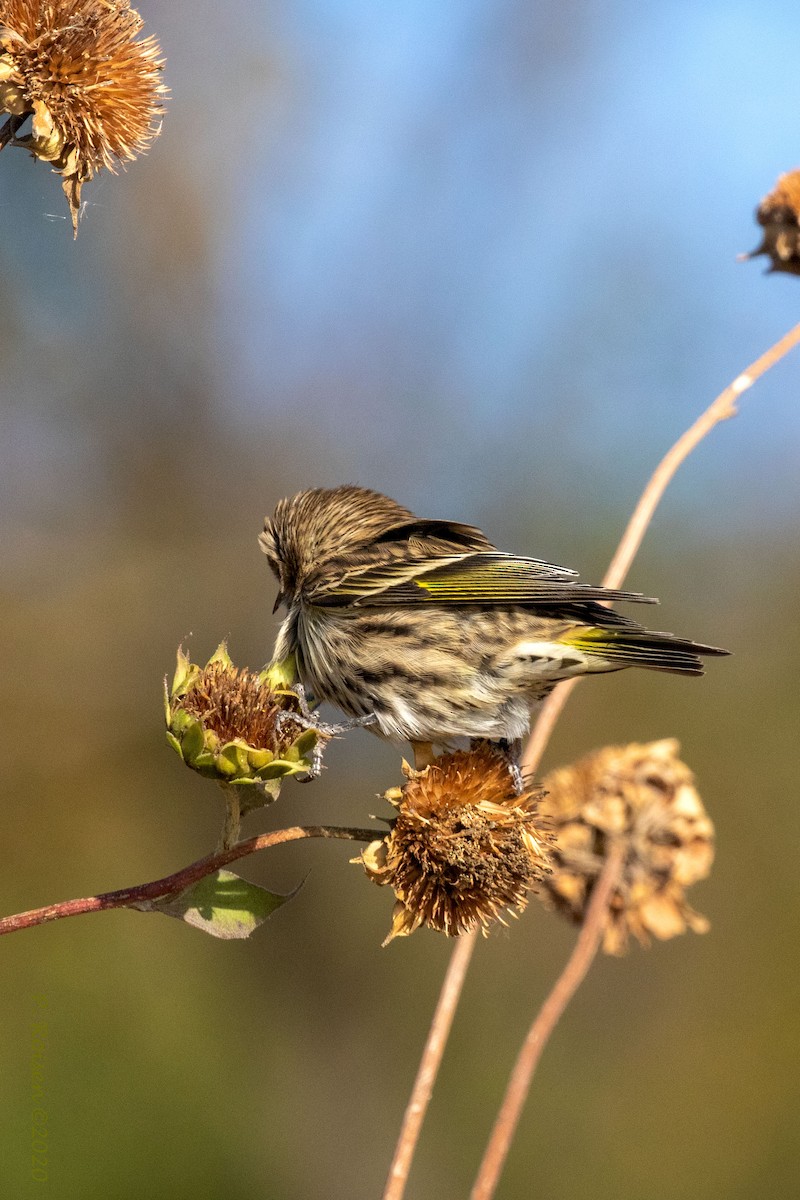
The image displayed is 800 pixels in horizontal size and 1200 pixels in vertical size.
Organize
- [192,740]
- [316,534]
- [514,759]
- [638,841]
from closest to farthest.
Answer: [192,740] → [514,759] → [638,841] → [316,534]

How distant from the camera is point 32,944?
25.3ft

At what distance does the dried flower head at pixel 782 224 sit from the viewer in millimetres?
3438

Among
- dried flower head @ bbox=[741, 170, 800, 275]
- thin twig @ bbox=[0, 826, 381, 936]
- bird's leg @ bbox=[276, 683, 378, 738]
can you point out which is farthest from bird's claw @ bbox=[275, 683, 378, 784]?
dried flower head @ bbox=[741, 170, 800, 275]

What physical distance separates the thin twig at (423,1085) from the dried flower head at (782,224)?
2.14 metres

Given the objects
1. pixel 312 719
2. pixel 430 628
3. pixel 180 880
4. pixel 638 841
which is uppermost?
pixel 430 628

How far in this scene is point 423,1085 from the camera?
2367 millimetres

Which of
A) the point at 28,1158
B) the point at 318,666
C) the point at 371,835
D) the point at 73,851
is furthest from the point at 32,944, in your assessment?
the point at 371,835

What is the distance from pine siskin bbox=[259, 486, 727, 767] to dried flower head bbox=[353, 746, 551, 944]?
0.54m

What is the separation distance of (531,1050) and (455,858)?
16.4 inches

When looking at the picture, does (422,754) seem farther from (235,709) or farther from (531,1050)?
(531,1050)

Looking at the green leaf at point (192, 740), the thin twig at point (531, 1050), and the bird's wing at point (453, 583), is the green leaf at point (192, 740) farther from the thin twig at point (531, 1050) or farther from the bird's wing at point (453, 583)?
the bird's wing at point (453, 583)

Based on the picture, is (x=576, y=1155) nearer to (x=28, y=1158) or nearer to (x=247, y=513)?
(x=28, y=1158)

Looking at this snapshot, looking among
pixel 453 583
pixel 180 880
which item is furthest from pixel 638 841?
pixel 180 880

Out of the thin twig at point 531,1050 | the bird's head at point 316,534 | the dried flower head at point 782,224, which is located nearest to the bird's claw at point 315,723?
the bird's head at point 316,534
